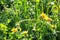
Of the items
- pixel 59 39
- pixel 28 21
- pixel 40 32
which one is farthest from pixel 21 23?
pixel 59 39

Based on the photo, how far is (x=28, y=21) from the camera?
248 cm

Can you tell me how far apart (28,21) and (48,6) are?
41cm

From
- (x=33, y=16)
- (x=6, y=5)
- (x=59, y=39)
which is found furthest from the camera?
(x=6, y=5)

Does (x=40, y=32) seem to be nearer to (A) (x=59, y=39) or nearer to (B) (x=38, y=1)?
(A) (x=59, y=39)

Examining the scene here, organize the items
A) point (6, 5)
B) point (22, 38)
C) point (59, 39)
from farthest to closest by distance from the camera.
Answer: point (6, 5) < point (59, 39) < point (22, 38)

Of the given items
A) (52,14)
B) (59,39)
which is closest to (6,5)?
(52,14)

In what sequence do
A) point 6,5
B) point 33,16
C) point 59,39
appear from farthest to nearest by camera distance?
point 6,5 → point 33,16 → point 59,39

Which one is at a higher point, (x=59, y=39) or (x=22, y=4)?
(x=22, y=4)

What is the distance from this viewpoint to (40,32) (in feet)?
7.73

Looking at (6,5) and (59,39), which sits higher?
(6,5)

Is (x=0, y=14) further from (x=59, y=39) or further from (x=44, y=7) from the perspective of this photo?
(x=59, y=39)

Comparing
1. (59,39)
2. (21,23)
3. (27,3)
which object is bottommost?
(59,39)

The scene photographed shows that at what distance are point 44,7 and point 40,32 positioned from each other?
505 mm

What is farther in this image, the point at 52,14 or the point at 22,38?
the point at 52,14
